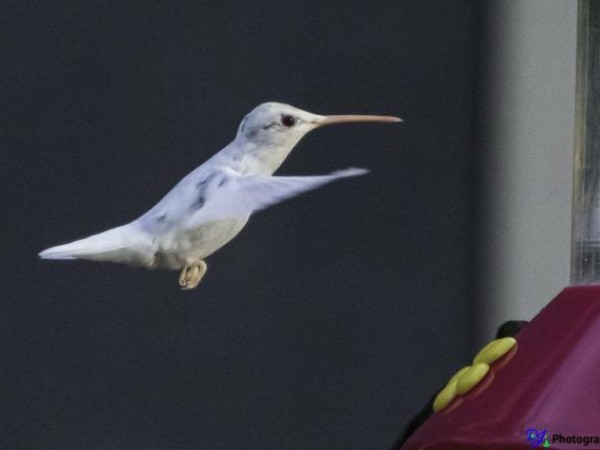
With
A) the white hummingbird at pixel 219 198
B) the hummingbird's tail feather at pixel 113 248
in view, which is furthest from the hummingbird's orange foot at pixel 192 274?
the hummingbird's tail feather at pixel 113 248

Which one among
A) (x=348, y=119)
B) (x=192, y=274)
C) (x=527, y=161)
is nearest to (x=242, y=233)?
(x=192, y=274)

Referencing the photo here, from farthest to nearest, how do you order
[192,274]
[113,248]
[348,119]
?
[348,119] < [192,274] < [113,248]

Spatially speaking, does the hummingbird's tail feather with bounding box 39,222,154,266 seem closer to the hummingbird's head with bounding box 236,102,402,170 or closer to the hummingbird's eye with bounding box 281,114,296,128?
the hummingbird's head with bounding box 236,102,402,170

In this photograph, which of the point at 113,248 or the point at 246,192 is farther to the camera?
the point at 246,192

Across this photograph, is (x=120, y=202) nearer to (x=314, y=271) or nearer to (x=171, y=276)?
(x=171, y=276)

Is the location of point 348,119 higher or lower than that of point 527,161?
higher

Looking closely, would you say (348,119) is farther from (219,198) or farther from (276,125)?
(219,198)

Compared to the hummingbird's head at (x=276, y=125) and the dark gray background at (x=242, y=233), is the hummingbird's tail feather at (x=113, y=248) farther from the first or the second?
the hummingbird's head at (x=276, y=125)

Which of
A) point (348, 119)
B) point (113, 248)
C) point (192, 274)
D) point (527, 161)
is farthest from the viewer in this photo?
point (527, 161)
